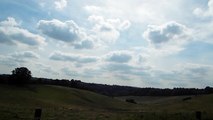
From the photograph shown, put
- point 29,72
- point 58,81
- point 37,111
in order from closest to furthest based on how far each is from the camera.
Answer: point 37,111 < point 29,72 < point 58,81

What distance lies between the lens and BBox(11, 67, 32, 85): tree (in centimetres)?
11838

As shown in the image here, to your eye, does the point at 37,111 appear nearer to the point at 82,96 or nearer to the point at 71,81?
the point at 82,96

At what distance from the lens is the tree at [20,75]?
11838cm

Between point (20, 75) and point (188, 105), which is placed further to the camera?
point (20, 75)

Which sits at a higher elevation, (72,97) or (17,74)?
(17,74)

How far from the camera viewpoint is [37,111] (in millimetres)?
11922

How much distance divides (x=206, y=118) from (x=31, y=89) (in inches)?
3829

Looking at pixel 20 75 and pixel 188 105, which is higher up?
pixel 20 75

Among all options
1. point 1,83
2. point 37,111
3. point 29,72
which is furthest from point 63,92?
point 37,111

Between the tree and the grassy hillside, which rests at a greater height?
the tree

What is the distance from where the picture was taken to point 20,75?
119 metres

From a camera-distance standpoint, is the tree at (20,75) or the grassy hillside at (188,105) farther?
the tree at (20,75)

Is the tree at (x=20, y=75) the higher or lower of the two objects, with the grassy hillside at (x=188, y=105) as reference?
higher

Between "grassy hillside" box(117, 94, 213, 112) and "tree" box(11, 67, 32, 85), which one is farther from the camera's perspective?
"tree" box(11, 67, 32, 85)
